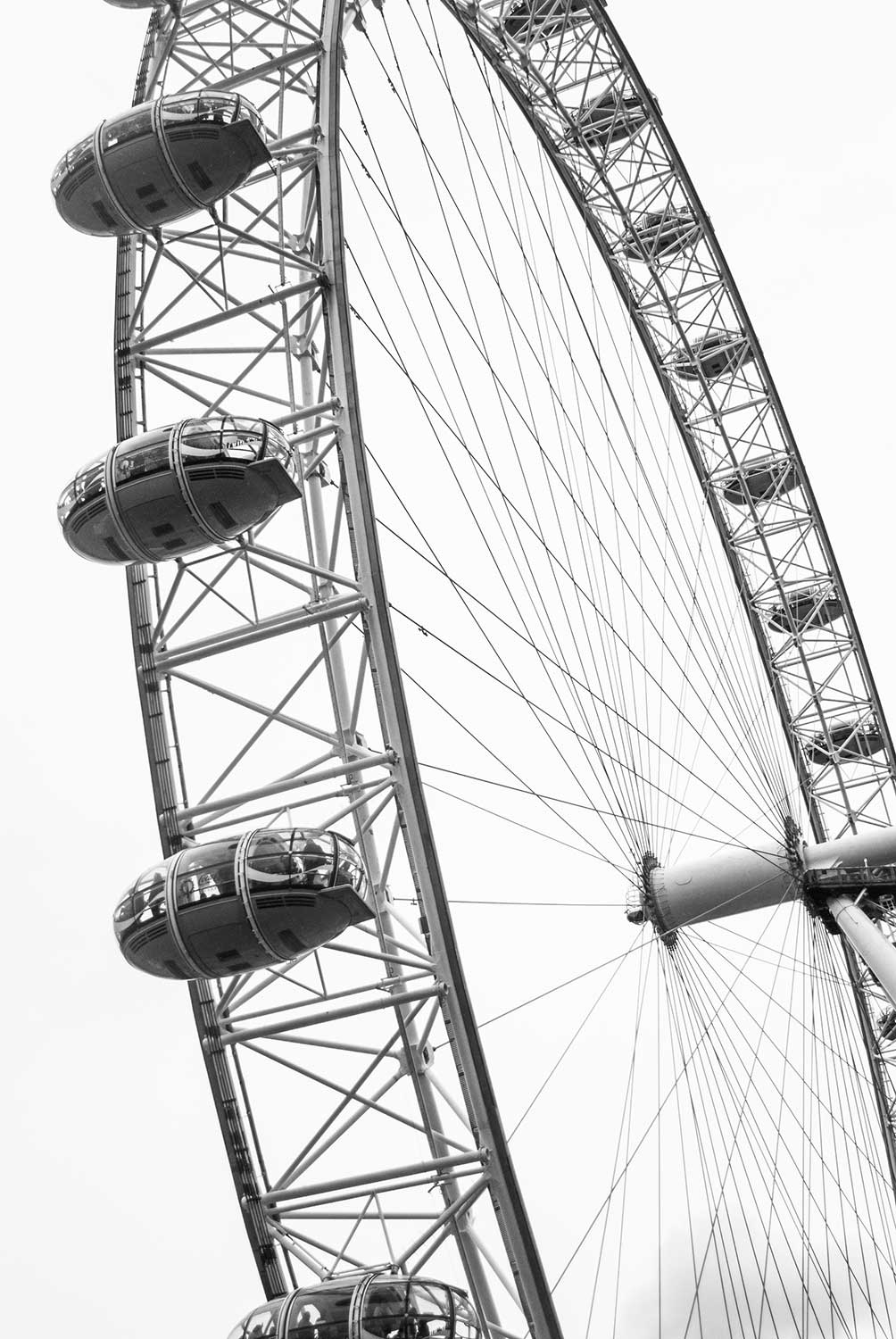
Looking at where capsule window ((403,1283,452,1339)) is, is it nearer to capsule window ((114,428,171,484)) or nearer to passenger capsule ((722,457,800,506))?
capsule window ((114,428,171,484))

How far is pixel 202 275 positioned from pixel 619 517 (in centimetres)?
768

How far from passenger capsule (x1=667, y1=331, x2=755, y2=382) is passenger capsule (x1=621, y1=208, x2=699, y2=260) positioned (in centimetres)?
167

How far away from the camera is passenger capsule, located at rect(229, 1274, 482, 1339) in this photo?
→ 10781 mm

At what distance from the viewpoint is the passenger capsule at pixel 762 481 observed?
2739 cm

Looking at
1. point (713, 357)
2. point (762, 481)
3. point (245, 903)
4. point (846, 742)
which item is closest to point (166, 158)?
point (245, 903)

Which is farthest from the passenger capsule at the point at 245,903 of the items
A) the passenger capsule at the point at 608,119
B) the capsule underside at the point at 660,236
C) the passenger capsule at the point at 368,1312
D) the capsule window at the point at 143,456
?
the capsule underside at the point at 660,236

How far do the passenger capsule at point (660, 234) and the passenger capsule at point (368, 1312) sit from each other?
1898cm

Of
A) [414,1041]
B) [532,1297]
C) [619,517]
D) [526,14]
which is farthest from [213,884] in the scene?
[526,14]

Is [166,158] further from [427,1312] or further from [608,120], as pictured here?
[608,120]

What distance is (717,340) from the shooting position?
27031mm

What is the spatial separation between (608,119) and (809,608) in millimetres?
9114

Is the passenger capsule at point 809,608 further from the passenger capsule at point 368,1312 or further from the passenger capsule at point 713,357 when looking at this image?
the passenger capsule at point 368,1312

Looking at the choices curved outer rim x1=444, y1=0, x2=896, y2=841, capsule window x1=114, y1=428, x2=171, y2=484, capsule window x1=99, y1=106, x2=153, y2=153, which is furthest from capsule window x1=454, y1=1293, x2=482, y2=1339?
curved outer rim x1=444, y1=0, x2=896, y2=841

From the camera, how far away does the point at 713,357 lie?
88.6ft
